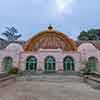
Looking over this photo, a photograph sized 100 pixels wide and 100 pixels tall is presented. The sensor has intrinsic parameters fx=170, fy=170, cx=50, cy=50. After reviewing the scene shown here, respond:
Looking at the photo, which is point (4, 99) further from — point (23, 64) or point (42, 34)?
point (42, 34)

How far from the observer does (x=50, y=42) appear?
31812 millimetres

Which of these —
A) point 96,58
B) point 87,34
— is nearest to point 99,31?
point 87,34

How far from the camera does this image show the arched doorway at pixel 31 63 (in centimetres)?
2922

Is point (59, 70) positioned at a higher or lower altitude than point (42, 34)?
lower

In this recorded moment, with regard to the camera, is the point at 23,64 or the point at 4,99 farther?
the point at 23,64

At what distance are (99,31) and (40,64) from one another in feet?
109

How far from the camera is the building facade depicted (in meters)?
28.8

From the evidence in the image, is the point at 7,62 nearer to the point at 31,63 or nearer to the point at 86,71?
the point at 31,63

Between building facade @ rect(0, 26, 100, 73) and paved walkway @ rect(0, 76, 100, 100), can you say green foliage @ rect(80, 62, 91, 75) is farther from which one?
paved walkway @ rect(0, 76, 100, 100)

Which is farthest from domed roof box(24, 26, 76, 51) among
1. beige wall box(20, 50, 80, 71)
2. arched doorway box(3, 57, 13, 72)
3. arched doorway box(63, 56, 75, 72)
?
arched doorway box(3, 57, 13, 72)

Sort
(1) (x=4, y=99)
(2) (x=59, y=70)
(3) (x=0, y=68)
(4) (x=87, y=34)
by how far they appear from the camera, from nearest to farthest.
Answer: (1) (x=4, y=99) < (2) (x=59, y=70) < (3) (x=0, y=68) < (4) (x=87, y=34)

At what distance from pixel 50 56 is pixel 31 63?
351 centimetres

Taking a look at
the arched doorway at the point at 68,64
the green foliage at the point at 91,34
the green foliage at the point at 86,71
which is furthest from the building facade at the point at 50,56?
the green foliage at the point at 91,34

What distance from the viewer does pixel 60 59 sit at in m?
28.8
